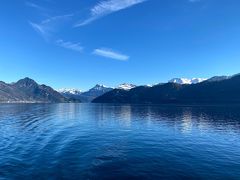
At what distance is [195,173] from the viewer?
48.4m

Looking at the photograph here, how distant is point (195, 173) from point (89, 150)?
1081 inches

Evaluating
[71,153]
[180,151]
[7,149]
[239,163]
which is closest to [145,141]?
[180,151]

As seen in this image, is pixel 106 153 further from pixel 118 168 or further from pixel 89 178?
pixel 89 178

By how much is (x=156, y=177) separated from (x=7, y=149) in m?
37.6

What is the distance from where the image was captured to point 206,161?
56.8 m

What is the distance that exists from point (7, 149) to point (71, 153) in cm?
1530

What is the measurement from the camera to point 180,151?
66.4 meters

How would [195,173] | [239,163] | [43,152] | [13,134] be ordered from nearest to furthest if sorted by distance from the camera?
[195,173] → [239,163] → [43,152] → [13,134]

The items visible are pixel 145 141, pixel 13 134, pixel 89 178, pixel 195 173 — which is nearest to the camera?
pixel 89 178

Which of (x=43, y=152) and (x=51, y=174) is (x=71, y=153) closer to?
(x=43, y=152)

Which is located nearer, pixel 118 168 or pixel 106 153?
pixel 118 168

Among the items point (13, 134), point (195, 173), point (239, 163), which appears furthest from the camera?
point (13, 134)

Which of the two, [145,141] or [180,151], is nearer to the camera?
[180,151]

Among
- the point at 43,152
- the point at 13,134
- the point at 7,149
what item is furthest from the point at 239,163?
the point at 13,134
